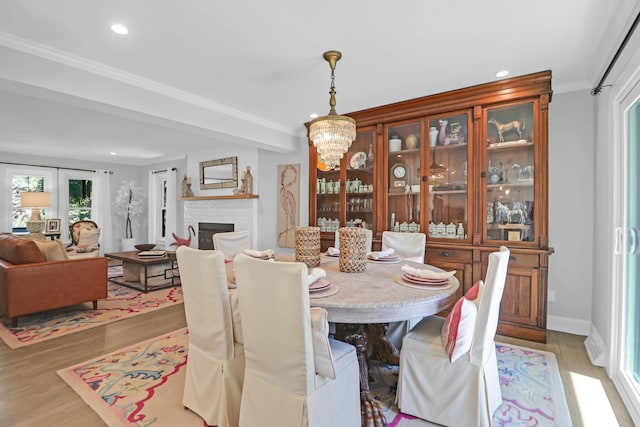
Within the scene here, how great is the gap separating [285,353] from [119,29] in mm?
2284

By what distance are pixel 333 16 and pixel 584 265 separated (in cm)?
310

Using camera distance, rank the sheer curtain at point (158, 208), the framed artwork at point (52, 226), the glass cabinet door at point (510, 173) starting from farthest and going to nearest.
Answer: the sheer curtain at point (158, 208) → the framed artwork at point (52, 226) → the glass cabinet door at point (510, 173)

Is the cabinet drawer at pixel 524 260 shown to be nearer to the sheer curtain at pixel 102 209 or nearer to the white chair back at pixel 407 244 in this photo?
the white chair back at pixel 407 244

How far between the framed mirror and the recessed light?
3.51 metres

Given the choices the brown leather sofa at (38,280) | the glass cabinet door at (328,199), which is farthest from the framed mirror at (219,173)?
the brown leather sofa at (38,280)

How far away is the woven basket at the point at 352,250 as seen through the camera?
6.96 ft

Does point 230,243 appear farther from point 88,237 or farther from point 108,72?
point 88,237

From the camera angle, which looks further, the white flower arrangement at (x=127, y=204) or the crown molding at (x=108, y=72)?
the white flower arrangement at (x=127, y=204)

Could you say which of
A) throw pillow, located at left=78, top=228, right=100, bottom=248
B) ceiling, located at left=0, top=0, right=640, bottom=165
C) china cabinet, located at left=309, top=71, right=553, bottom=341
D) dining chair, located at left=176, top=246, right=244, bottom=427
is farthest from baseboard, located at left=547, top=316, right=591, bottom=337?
throw pillow, located at left=78, top=228, right=100, bottom=248

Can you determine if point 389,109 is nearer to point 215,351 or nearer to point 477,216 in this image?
point 477,216

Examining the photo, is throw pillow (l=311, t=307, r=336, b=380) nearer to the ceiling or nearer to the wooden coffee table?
the ceiling

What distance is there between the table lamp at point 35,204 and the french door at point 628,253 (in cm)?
811

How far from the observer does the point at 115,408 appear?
1906mm

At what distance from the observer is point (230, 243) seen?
3.13 meters
